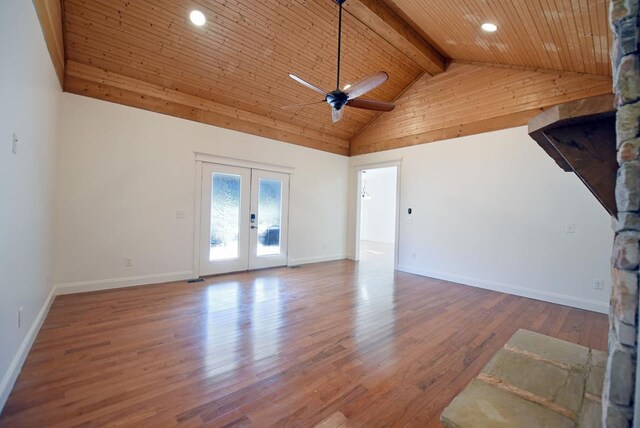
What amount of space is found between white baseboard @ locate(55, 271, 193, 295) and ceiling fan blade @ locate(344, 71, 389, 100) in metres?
3.86

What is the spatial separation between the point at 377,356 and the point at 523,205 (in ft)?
11.6

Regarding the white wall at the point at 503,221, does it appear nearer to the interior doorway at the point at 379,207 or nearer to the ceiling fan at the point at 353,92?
the ceiling fan at the point at 353,92

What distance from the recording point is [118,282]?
13.3 feet

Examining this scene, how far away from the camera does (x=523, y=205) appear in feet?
14.1

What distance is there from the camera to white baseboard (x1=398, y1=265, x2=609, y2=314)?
373 cm

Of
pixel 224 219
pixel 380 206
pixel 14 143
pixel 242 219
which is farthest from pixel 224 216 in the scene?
pixel 380 206

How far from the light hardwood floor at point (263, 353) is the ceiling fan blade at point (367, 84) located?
2.63m

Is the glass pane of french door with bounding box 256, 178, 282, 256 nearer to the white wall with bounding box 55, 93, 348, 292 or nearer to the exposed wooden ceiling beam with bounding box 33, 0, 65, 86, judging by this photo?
the white wall with bounding box 55, 93, 348, 292

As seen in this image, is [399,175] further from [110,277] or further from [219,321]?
[110,277]

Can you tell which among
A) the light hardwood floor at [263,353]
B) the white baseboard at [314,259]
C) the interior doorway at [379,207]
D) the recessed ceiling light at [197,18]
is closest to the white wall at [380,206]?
the interior doorway at [379,207]

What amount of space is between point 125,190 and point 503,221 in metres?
5.93

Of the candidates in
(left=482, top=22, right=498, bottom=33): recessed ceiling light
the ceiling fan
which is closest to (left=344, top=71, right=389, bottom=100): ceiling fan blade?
Result: the ceiling fan

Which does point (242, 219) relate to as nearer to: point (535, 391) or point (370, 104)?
point (370, 104)

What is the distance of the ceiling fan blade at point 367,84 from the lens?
287cm
